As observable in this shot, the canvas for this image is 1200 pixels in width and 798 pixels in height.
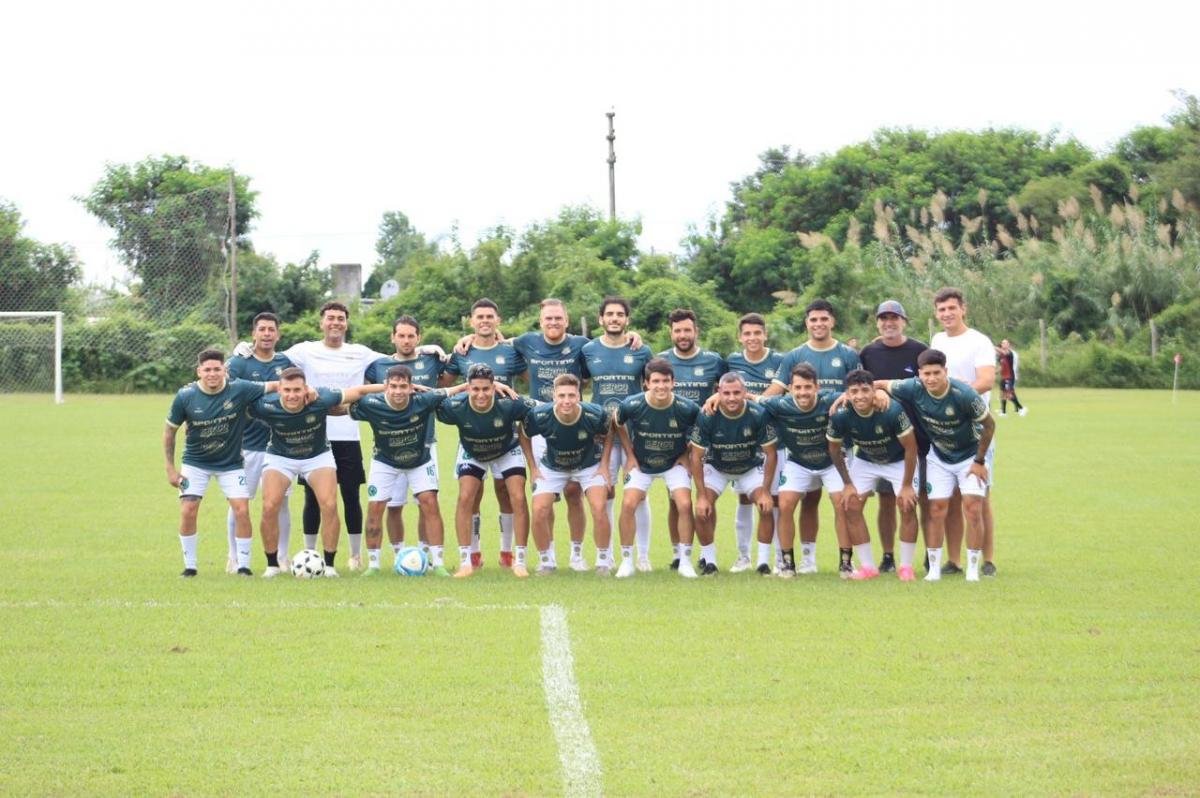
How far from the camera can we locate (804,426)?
11.9 metres

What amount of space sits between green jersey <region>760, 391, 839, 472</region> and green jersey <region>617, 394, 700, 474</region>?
2.05 ft

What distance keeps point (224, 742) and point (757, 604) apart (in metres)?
4.57

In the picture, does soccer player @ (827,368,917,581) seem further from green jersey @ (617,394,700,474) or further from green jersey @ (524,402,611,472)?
green jersey @ (524,402,611,472)

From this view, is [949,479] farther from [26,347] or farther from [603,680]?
[26,347]

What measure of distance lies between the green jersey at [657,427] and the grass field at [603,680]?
927 mm

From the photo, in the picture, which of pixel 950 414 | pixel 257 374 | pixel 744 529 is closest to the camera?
pixel 950 414

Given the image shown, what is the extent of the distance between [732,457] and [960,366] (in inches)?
75.6

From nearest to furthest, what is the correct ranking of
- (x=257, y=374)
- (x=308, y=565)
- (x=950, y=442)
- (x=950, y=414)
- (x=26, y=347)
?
(x=950, y=414)
(x=950, y=442)
(x=308, y=565)
(x=257, y=374)
(x=26, y=347)

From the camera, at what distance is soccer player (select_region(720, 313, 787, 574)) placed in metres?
12.5

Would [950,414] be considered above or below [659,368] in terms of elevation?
below

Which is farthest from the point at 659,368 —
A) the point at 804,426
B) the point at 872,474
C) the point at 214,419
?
the point at 214,419

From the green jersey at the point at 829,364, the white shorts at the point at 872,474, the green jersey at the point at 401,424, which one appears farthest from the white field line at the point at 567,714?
the green jersey at the point at 829,364

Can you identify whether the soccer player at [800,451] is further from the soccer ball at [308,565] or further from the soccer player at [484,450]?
the soccer ball at [308,565]

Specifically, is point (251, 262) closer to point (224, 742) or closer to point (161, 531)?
point (161, 531)
